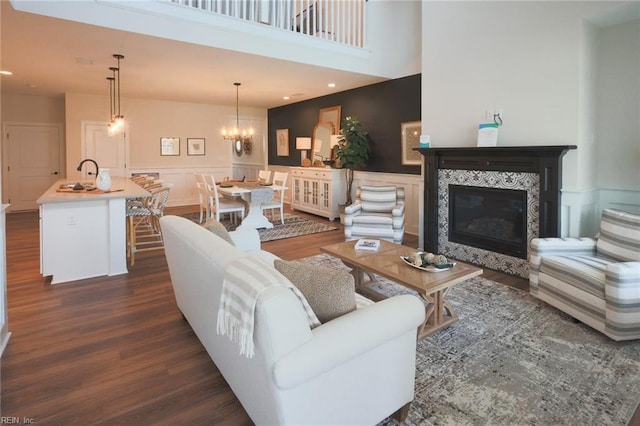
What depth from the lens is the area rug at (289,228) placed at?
237 inches

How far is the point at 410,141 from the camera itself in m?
6.10

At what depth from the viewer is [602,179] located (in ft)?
13.1

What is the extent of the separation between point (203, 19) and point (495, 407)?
481 centimetres

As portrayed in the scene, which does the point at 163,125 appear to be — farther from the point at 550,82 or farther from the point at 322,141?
the point at 550,82

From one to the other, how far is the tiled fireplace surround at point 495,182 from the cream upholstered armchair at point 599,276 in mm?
546

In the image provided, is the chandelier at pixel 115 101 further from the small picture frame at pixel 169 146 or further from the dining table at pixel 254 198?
the dining table at pixel 254 198

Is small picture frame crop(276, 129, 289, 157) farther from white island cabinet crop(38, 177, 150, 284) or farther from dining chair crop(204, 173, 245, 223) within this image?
white island cabinet crop(38, 177, 150, 284)

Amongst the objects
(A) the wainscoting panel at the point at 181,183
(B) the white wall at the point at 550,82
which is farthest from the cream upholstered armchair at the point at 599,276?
(A) the wainscoting panel at the point at 181,183

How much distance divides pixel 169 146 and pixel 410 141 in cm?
590

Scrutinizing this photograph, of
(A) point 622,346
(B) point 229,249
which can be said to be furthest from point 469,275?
(B) point 229,249

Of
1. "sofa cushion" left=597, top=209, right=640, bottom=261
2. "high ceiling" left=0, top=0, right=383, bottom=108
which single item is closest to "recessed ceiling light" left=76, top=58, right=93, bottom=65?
"high ceiling" left=0, top=0, right=383, bottom=108

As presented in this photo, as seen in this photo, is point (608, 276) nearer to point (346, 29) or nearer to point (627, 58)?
point (627, 58)

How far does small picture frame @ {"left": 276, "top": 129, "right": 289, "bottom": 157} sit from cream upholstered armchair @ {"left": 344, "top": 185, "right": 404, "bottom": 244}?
4.22 m

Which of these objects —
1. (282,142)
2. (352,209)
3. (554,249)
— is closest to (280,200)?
(352,209)
